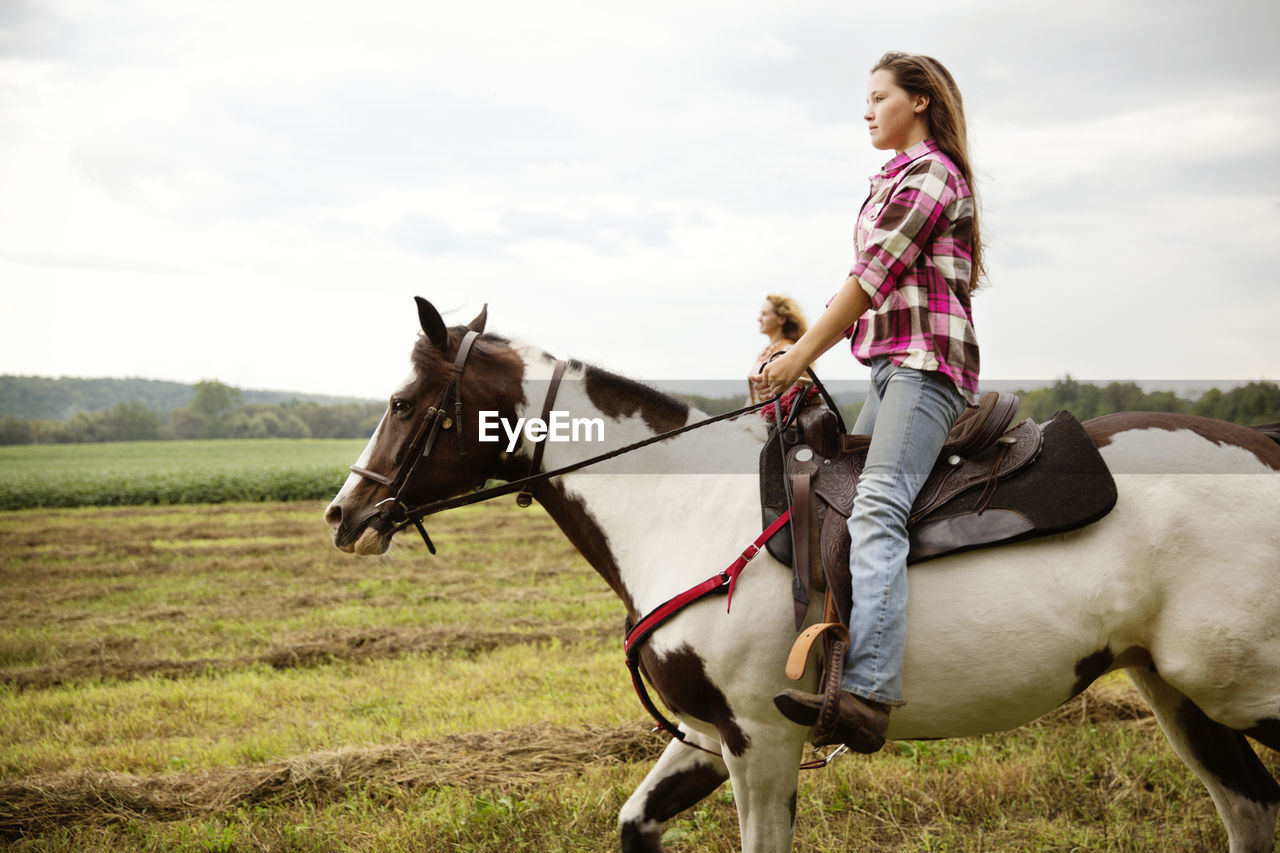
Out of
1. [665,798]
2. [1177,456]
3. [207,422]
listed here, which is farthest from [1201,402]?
[207,422]

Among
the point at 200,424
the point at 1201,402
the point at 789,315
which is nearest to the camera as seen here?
the point at 1201,402

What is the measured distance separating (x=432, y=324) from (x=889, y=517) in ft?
5.85

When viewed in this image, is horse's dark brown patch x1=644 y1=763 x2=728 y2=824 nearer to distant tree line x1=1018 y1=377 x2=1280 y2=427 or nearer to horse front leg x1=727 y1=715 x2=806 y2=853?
horse front leg x1=727 y1=715 x2=806 y2=853

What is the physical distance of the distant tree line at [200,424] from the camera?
6512 cm

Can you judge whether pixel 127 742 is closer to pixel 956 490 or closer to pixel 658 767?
pixel 658 767

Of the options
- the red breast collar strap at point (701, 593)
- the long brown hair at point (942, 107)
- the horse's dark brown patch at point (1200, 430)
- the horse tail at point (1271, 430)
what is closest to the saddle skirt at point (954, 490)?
the red breast collar strap at point (701, 593)

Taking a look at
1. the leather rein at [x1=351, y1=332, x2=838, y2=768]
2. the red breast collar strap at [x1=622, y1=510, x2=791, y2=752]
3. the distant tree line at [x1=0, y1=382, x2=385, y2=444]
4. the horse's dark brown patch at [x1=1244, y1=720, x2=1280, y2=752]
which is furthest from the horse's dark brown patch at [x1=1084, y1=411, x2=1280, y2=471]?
the distant tree line at [x1=0, y1=382, x2=385, y2=444]

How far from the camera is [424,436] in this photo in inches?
123

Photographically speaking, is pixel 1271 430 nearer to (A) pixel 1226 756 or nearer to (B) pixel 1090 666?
(B) pixel 1090 666

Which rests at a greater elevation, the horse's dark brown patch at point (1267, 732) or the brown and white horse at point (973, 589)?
the brown and white horse at point (973, 589)

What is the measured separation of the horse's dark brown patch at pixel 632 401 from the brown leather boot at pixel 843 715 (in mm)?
1130

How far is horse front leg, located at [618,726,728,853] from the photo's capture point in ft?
10.8

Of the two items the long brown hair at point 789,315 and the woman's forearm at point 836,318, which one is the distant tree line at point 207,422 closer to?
the long brown hair at point 789,315

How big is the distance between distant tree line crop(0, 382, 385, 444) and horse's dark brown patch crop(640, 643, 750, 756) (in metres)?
64.3
